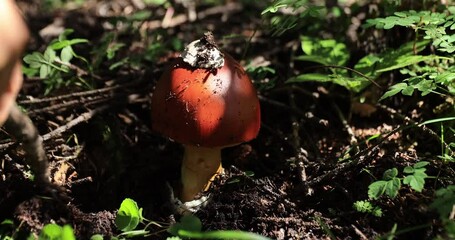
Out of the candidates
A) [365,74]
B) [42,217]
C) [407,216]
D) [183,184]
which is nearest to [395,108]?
[365,74]

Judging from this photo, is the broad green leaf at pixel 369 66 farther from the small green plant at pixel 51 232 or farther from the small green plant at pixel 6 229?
the small green plant at pixel 6 229

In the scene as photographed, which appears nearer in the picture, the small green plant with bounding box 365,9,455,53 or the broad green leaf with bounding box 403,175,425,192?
the broad green leaf with bounding box 403,175,425,192

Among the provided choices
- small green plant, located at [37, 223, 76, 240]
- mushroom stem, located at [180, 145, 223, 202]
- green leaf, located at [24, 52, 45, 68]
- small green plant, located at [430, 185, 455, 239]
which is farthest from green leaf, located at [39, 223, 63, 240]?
small green plant, located at [430, 185, 455, 239]

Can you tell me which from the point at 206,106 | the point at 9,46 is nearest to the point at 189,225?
the point at 206,106

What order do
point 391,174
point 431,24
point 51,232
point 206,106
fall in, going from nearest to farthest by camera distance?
point 51,232
point 391,174
point 206,106
point 431,24

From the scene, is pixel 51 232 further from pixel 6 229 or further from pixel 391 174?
pixel 391 174

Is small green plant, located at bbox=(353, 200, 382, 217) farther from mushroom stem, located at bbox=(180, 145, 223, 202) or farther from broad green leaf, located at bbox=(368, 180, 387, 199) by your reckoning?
mushroom stem, located at bbox=(180, 145, 223, 202)

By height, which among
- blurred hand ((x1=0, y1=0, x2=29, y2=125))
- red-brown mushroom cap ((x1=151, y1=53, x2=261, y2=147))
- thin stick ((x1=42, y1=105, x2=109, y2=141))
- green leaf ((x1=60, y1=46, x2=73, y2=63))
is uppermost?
blurred hand ((x1=0, y1=0, x2=29, y2=125))
